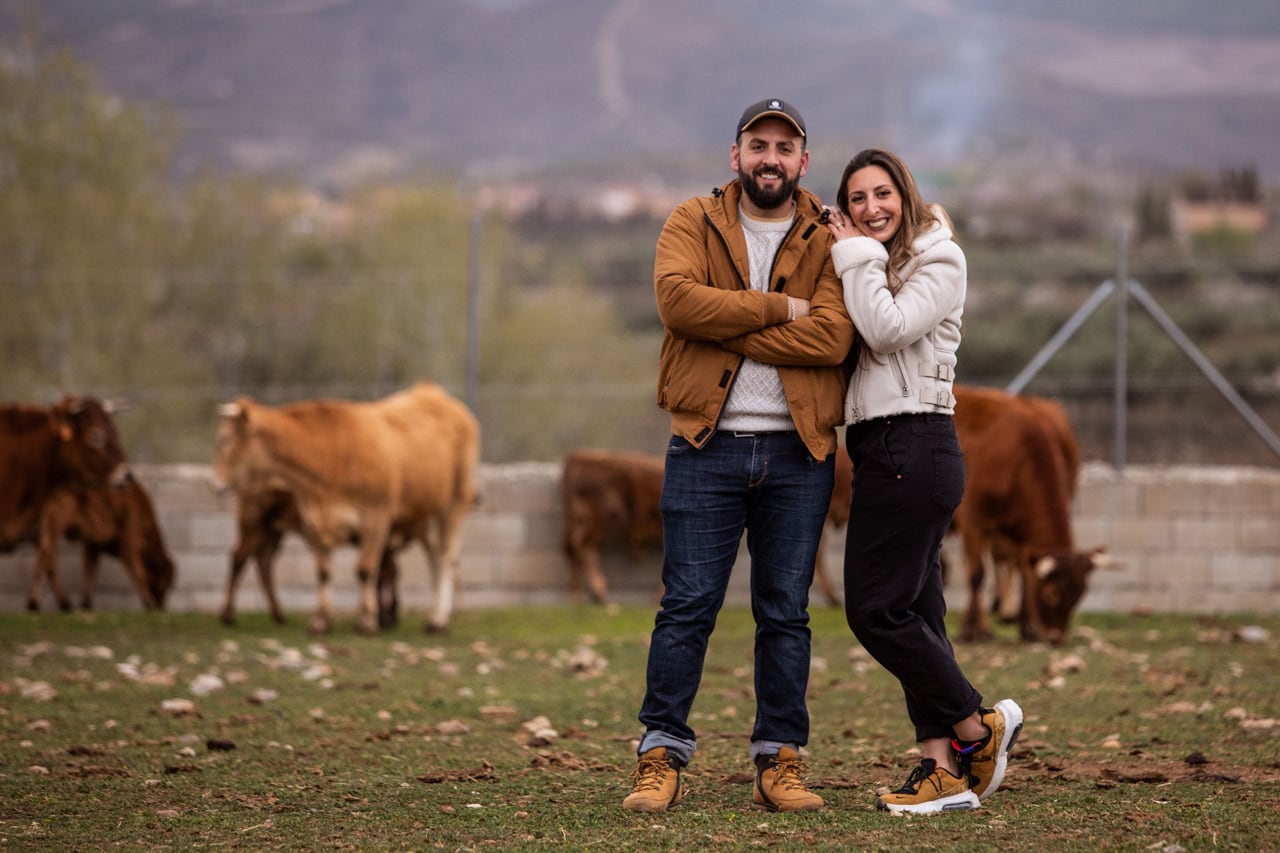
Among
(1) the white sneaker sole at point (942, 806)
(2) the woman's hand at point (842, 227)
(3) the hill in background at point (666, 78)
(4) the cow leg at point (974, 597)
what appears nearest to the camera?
(1) the white sneaker sole at point (942, 806)

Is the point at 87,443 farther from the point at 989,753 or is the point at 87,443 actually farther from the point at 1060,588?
the point at 989,753

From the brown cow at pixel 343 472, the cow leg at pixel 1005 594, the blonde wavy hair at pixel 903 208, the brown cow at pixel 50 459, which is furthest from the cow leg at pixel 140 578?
the blonde wavy hair at pixel 903 208

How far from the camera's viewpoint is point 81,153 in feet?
108

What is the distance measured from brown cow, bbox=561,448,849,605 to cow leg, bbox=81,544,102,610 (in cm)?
402

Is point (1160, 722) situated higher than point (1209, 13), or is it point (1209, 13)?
point (1209, 13)

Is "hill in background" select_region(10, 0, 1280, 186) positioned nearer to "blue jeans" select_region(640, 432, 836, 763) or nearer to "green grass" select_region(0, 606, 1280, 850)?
"green grass" select_region(0, 606, 1280, 850)

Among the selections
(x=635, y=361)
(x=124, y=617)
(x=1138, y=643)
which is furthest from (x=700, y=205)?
(x=635, y=361)

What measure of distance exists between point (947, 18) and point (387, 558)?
420 feet

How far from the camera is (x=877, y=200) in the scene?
504cm

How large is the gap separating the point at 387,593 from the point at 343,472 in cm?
110

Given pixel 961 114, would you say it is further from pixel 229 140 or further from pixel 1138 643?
pixel 1138 643

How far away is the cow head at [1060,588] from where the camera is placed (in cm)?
1026

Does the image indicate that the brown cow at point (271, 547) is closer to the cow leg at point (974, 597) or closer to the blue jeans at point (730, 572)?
the cow leg at point (974, 597)

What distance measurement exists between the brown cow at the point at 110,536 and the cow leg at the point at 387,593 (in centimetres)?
224
